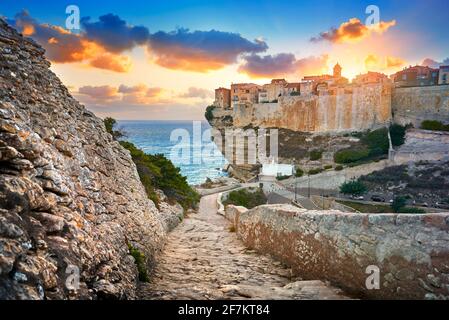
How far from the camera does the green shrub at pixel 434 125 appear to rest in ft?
163

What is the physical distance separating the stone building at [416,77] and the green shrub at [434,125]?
8.55 metres

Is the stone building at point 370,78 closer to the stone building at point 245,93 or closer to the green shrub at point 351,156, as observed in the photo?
the green shrub at point 351,156

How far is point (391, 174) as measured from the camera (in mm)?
40125

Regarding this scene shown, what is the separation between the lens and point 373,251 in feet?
13.6

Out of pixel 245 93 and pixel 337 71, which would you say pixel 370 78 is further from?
pixel 245 93

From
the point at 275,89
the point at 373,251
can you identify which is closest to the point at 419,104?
the point at 275,89

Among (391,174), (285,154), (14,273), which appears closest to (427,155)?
(391,174)

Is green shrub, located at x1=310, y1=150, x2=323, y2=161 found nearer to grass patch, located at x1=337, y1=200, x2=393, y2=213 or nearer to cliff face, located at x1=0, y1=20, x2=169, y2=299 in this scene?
grass patch, located at x1=337, y1=200, x2=393, y2=213

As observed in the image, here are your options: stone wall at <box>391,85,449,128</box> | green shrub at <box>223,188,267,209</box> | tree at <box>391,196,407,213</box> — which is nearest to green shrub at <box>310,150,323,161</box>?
stone wall at <box>391,85,449,128</box>

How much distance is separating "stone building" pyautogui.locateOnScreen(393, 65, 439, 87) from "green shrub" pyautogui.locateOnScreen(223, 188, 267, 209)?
40368 mm

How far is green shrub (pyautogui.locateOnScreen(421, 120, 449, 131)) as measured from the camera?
49.7 m

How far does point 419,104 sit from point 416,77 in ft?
27.1

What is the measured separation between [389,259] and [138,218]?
4546mm
